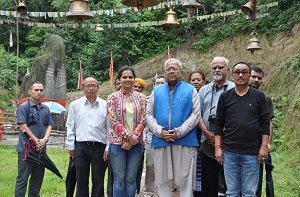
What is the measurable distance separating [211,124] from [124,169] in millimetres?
1272

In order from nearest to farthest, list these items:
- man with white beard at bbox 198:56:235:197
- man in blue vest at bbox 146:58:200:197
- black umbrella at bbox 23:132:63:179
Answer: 1. man in blue vest at bbox 146:58:200:197
2. man with white beard at bbox 198:56:235:197
3. black umbrella at bbox 23:132:63:179

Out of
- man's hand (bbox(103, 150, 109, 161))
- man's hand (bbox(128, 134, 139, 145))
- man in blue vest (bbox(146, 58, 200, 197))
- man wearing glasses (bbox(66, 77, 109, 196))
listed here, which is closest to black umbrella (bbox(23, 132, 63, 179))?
man wearing glasses (bbox(66, 77, 109, 196))

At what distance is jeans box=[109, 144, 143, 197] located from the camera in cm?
522

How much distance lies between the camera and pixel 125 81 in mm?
5480

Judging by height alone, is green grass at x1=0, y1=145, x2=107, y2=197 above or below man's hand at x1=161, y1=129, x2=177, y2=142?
below

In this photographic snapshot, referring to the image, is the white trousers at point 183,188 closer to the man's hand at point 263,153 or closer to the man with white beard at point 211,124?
the man with white beard at point 211,124

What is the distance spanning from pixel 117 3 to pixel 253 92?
27224mm

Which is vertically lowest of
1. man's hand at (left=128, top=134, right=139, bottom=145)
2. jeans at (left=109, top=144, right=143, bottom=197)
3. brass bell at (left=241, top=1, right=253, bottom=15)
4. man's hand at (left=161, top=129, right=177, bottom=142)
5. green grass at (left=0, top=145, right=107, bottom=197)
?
green grass at (left=0, top=145, right=107, bottom=197)

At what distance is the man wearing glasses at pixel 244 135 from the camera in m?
4.62

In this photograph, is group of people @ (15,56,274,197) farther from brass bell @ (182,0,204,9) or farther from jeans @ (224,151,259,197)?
brass bell @ (182,0,204,9)

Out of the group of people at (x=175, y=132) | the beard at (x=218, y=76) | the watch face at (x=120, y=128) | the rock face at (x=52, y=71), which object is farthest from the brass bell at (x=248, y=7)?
the rock face at (x=52, y=71)

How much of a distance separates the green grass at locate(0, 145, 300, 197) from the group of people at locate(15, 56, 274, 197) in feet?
6.63

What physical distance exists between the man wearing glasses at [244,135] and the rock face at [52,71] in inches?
696

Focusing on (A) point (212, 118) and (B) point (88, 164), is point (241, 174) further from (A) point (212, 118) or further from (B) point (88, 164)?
(B) point (88, 164)
